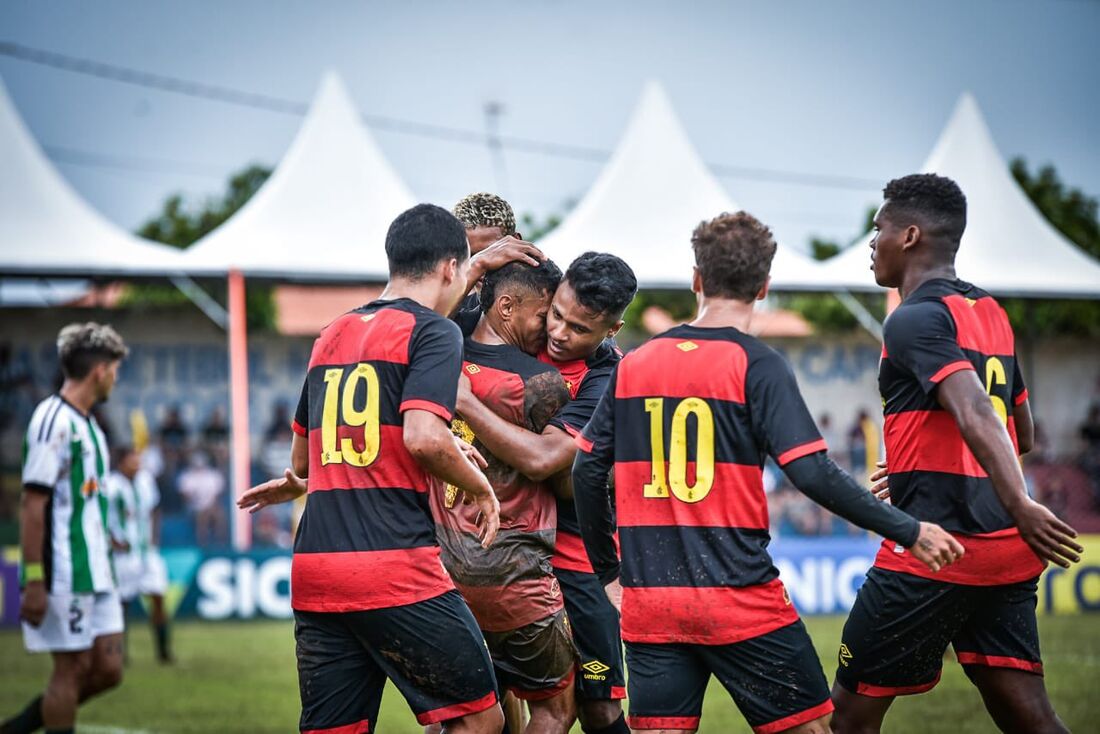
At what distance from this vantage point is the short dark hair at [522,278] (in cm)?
498

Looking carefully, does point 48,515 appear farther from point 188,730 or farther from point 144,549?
point 144,549

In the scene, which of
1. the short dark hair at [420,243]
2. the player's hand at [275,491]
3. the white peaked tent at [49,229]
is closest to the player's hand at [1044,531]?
the short dark hair at [420,243]

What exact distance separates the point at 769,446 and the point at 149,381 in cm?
2179

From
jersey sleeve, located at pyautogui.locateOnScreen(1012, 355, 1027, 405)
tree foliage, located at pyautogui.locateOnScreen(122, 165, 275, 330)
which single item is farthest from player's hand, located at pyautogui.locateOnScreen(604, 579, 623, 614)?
tree foliage, located at pyautogui.locateOnScreen(122, 165, 275, 330)

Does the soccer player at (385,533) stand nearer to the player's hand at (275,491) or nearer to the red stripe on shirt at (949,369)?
the player's hand at (275,491)

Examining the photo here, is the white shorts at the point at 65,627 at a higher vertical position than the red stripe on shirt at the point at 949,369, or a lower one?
lower

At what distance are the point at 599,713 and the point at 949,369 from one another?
1972 mm

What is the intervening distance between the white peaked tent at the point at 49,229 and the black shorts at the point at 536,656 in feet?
40.5

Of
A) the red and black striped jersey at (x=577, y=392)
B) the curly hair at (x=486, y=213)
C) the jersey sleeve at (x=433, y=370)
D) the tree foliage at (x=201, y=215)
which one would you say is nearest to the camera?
the jersey sleeve at (x=433, y=370)

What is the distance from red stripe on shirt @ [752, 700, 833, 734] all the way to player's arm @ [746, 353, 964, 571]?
22.2 inches

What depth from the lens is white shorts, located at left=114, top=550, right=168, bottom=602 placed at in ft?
40.9

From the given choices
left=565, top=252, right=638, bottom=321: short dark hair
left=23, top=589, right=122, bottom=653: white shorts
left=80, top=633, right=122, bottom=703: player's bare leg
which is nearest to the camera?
left=565, top=252, right=638, bottom=321: short dark hair

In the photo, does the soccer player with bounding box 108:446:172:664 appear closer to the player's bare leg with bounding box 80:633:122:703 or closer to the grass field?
the grass field

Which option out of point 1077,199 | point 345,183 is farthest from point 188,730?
point 1077,199
